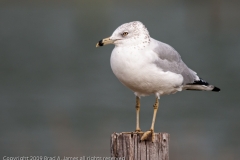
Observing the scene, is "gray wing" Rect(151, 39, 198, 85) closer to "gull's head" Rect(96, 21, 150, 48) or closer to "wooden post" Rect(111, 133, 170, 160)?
"gull's head" Rect(96, 21, 150, 48)

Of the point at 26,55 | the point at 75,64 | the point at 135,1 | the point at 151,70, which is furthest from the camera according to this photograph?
the point at 135,1

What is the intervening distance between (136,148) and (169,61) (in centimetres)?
107

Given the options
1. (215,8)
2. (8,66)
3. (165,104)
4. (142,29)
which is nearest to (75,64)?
(8,66)

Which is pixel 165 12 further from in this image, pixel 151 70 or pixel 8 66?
pixel 151 70

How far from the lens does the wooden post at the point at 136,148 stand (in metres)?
5.17

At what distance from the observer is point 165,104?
12164 mm

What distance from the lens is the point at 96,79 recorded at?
43.7ft

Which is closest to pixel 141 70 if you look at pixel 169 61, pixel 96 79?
pixel 169 61

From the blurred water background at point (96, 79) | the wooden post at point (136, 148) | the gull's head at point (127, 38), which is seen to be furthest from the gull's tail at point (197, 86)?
the blurred water background at point (96, 79)

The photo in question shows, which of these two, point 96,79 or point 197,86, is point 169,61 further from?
point 96,79

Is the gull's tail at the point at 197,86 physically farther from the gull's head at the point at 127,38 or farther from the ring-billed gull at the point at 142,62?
the gull's head at the point at 127,38

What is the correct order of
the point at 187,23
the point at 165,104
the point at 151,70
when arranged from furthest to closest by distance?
the point at 187,23 < the point at 165,104 < the point at 151,70

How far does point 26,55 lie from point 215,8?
523cm

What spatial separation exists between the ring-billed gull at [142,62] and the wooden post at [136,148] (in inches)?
8.1
